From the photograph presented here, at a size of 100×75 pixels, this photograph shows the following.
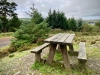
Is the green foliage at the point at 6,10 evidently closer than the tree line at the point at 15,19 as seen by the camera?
No

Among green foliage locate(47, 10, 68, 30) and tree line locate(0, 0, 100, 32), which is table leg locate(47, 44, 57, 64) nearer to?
tree line locate(0, 0, 100, 32)

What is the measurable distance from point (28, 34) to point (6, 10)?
1879cm

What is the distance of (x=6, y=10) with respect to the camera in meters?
23.5

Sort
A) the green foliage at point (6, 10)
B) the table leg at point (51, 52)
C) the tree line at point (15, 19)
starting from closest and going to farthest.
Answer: the table leg at point (51, 52) < the tree line at point (15, 19) < the green foliage at point (6, 10)

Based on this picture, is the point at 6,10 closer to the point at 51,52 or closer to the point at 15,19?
the point at 15,19

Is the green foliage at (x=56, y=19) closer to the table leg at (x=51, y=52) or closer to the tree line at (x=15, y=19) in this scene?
the tree line at (x=15, y=19)

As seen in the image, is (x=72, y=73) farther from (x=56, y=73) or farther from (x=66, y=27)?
(x=66, y=27)

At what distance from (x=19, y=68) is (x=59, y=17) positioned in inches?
720

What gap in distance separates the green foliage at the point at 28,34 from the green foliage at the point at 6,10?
54.7ft

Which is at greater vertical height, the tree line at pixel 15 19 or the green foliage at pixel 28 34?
the tree line at pixel 15 19

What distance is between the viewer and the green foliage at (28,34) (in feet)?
22.0

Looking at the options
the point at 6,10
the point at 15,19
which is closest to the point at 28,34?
the point at 15,19

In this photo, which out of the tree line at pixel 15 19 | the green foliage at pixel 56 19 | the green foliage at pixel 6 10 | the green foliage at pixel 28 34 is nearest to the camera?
the green foliage at pixel 28 34

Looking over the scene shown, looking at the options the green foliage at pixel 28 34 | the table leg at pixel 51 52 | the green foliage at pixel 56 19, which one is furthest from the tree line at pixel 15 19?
the table leg at pixel 51 52
